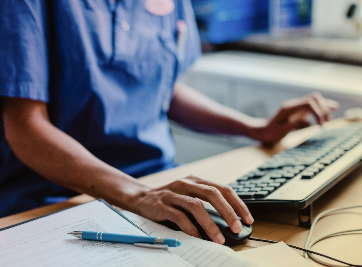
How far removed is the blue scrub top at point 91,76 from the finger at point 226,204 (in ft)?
1.11

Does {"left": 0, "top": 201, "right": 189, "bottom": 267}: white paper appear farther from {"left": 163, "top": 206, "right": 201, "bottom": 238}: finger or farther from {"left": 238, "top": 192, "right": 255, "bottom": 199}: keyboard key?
{"left": 238, "top": 192, "right": 255, "bottom": 199}: keyboard key

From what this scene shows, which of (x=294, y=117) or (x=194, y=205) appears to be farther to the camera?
(x=294, y=117)

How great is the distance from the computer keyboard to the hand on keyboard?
10cm

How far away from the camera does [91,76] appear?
0.80m

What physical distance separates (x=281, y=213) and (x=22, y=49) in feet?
1.63

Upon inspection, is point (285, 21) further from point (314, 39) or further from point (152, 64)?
point (152, 64)

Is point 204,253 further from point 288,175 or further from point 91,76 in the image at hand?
point 91,76

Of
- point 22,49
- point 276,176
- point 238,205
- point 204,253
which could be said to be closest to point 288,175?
point 276,176

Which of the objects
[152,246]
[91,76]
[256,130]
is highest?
[91,76]

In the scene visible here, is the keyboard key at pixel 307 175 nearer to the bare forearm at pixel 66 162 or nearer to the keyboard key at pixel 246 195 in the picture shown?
the keyboard key at pixel 246 195

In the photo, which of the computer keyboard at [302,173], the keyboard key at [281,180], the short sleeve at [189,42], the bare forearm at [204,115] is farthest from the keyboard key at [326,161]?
the short sleeve at [189,42]

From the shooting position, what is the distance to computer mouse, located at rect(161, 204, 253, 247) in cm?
53

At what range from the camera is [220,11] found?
6.03 feet

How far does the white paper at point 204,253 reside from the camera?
45 cm
